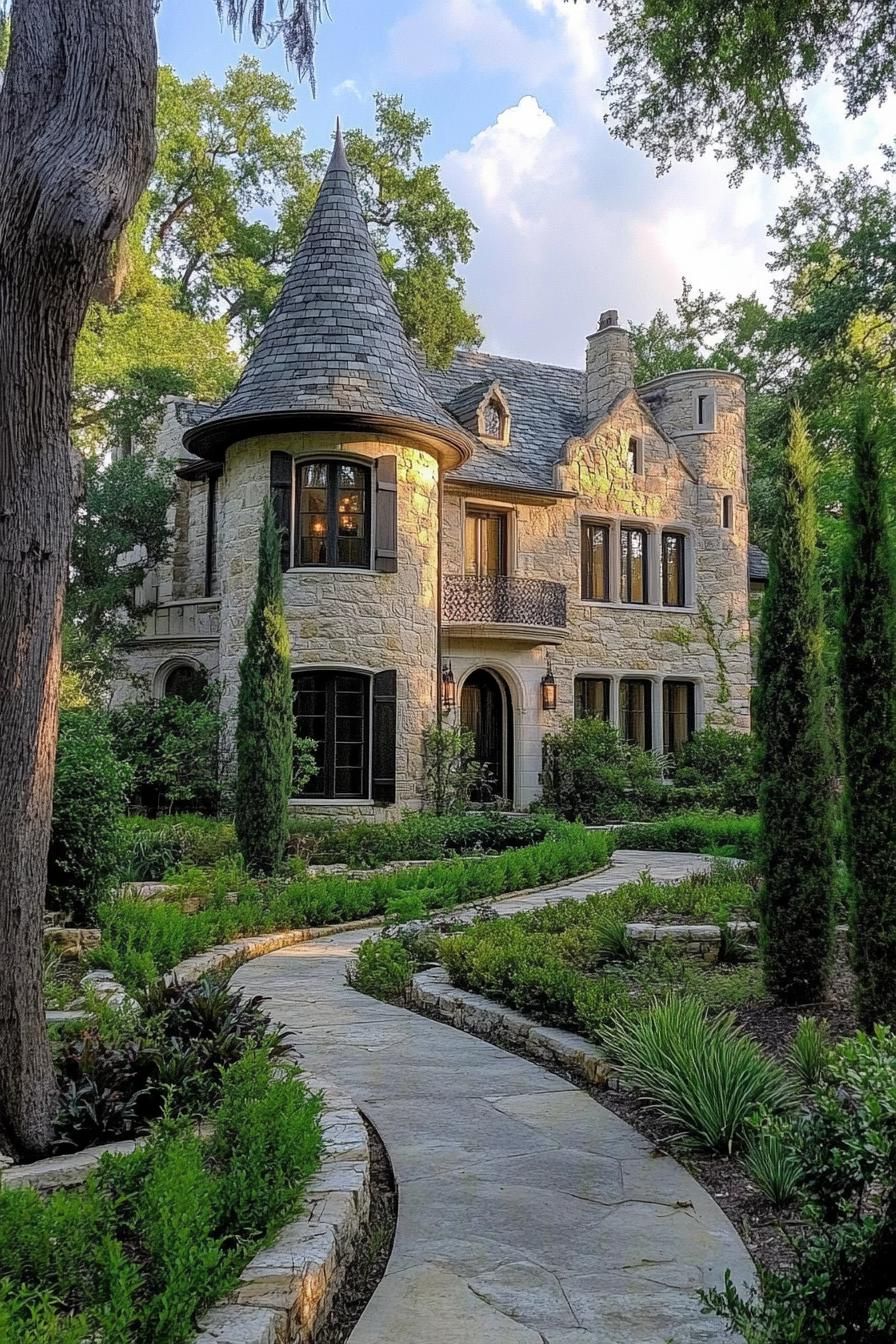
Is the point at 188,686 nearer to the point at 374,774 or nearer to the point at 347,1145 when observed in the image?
the point at 374,774

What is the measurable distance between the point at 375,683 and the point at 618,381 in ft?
29.6

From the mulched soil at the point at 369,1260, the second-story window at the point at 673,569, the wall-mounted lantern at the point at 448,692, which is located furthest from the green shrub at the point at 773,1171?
the second-story window at the point at 673,569

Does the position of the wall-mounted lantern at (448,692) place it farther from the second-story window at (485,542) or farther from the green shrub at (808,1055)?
the green shrub at (808,1055)

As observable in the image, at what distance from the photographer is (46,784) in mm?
3607

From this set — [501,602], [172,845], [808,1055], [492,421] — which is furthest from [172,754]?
[808,1055]

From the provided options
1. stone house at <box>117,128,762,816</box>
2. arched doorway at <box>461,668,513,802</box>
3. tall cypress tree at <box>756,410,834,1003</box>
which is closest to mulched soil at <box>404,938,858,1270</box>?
tall cypress tree at <box>756,410,834,1003</box>

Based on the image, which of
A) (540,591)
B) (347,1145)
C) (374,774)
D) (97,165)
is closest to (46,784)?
(347,1145)

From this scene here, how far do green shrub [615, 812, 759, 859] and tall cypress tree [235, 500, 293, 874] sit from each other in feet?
19.0

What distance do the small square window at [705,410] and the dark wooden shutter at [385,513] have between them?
28.8 feet

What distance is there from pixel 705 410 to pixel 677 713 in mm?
6414

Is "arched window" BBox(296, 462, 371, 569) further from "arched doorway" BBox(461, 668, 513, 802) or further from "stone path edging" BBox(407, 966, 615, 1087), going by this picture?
"stone path edging" BBox(407, 966, 615, 1087)

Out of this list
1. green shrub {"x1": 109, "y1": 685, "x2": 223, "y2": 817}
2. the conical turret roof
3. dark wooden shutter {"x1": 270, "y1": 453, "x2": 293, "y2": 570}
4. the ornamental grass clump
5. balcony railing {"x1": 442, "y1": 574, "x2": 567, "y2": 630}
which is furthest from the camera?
balcony railing {"x1": 442, "y1": 574, "x2": 567, "y2": 630}

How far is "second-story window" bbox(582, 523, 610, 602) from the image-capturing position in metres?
20.1

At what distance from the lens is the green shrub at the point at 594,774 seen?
1788 centimetres
